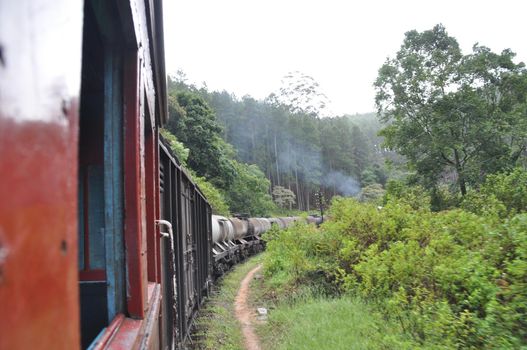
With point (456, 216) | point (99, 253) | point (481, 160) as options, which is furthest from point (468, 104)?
point (99, 253)

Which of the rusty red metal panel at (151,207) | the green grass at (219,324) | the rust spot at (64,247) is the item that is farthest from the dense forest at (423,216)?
the rust spot at (64,247)

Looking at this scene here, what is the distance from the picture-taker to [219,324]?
8.16 m

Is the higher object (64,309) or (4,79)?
(4,79)

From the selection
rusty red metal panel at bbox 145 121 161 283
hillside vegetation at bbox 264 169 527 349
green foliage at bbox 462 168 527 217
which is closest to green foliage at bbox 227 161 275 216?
green foliage at bbox 462 168 527 217

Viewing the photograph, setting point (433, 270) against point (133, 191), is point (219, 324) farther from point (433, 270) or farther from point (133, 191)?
point (133, 191)

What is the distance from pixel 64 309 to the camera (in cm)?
55

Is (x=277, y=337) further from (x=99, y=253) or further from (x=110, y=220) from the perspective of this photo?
(x=110, y=220)

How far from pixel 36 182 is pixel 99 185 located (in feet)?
6.87

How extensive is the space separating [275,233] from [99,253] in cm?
1323

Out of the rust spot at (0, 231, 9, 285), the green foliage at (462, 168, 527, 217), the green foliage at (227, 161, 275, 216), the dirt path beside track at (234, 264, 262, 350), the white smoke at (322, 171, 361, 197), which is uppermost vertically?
the white smoke at (322, 171, 361, 197)

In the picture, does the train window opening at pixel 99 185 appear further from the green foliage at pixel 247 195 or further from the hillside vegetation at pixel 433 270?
the green foliage at pixel 247 195

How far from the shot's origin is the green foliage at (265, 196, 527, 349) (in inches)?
160

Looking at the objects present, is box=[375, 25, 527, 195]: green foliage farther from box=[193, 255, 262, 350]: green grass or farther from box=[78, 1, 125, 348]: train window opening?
box=[78, 1, 125, 348]: train window opening

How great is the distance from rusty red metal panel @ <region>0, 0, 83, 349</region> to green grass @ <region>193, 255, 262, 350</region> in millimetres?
6643
